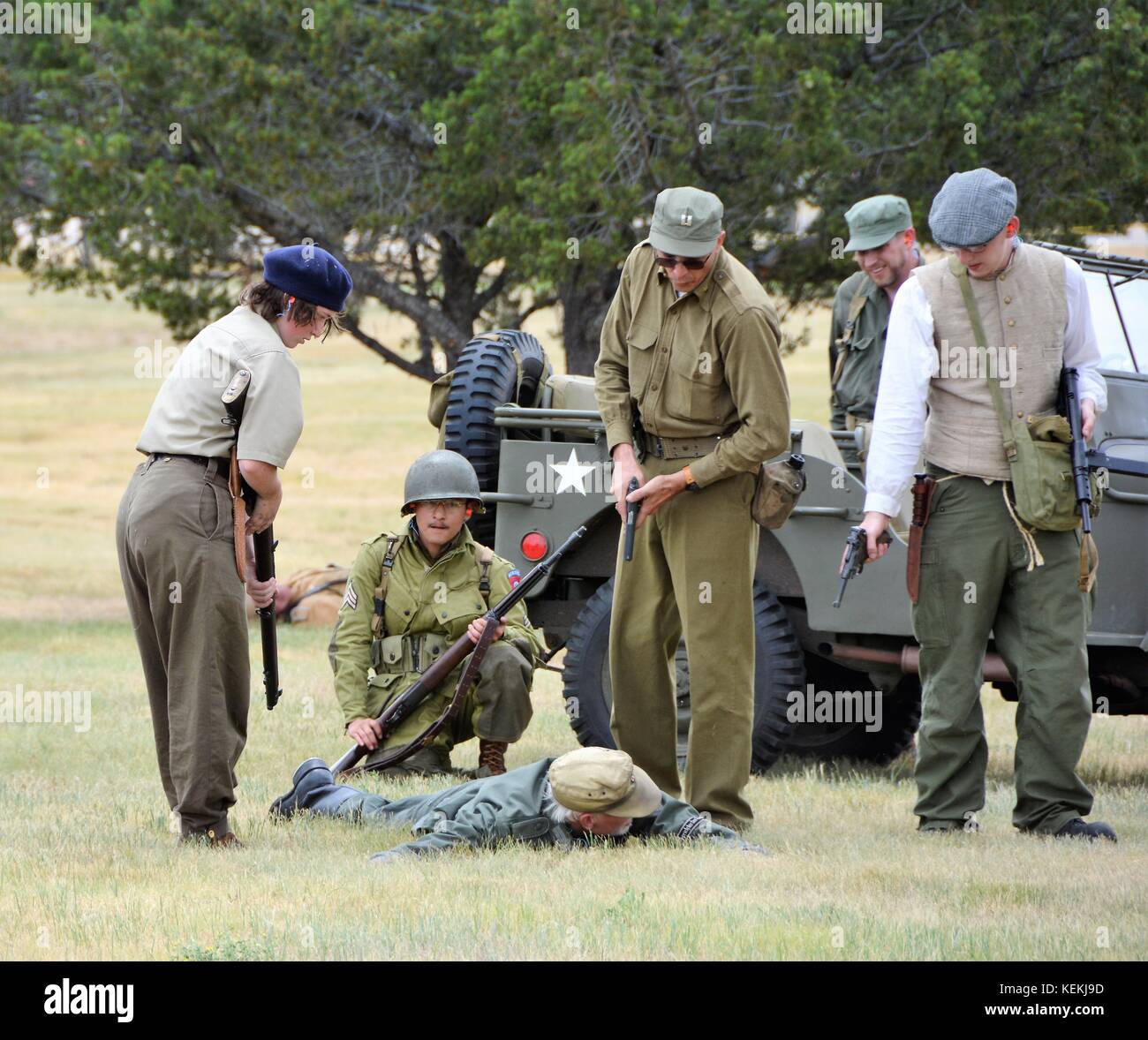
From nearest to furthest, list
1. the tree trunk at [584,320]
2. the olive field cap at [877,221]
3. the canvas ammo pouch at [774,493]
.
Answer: the canvas ammo pouch at [774,493] < the olive field cap at [877,221] < the tree trunk at [584,320]

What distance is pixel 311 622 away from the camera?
1393 cm

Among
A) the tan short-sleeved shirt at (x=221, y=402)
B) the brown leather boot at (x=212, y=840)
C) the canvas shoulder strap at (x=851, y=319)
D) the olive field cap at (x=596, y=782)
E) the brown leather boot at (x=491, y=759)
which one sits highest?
the canvas shoulder strap at (x=851, y=319)

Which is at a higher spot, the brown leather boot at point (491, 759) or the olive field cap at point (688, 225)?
the olive field cap at point (688, 225)

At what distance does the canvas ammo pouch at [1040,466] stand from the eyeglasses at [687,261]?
896mm

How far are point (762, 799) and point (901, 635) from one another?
91cm

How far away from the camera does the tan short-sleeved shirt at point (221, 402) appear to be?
5.41 meters

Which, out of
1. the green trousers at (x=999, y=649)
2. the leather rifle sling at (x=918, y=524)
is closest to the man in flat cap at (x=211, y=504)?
the leather rifle sling at (x=918, y=524)

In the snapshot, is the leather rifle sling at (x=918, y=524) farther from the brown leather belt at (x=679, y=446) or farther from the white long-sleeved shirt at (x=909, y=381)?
the brown leather belt at (x=679, y=446)

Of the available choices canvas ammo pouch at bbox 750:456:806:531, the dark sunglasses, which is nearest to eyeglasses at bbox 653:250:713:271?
the dark sunglasses

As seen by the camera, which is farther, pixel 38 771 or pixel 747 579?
pixel 38 771

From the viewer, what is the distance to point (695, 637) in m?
5.85

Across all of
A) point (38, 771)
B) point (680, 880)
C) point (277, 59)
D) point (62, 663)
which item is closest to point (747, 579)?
point (680, 880)

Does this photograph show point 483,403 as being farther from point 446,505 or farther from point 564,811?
point 564,811

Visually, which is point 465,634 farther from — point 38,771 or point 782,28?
point 782,28
